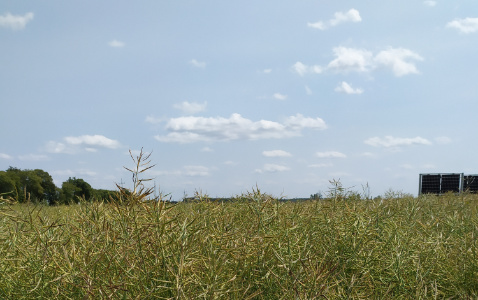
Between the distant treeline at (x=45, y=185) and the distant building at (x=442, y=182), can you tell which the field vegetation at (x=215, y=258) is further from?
the distant treeline at (x=45, y=185)

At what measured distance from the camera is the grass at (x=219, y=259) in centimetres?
197

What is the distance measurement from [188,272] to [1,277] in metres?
1.15

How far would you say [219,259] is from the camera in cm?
208

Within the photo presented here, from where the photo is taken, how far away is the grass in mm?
1975

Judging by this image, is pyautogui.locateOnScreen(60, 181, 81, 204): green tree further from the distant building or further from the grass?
the grass

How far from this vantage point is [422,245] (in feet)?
10.0

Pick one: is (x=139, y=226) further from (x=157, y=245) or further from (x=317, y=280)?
(x=317, y=280)

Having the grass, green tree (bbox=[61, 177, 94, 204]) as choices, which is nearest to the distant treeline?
green tree (bbox=[61, 177, 94, 204])

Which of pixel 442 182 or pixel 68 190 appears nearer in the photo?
pixel 442 182

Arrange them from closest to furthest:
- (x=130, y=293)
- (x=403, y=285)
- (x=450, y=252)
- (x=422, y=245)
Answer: (x=130, y=293)
(x=403, y=285)
(x=422, y=245)
(x=450, y=252)

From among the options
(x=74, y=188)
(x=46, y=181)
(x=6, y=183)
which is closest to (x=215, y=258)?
(x=6, y=183)

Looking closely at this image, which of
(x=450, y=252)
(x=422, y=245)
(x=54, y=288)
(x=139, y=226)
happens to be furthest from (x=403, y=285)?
(x=54, y=288)

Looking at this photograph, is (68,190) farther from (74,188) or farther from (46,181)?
(46,181)

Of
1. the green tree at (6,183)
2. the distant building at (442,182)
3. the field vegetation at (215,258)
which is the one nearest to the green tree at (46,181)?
the green tree at (6,183)
